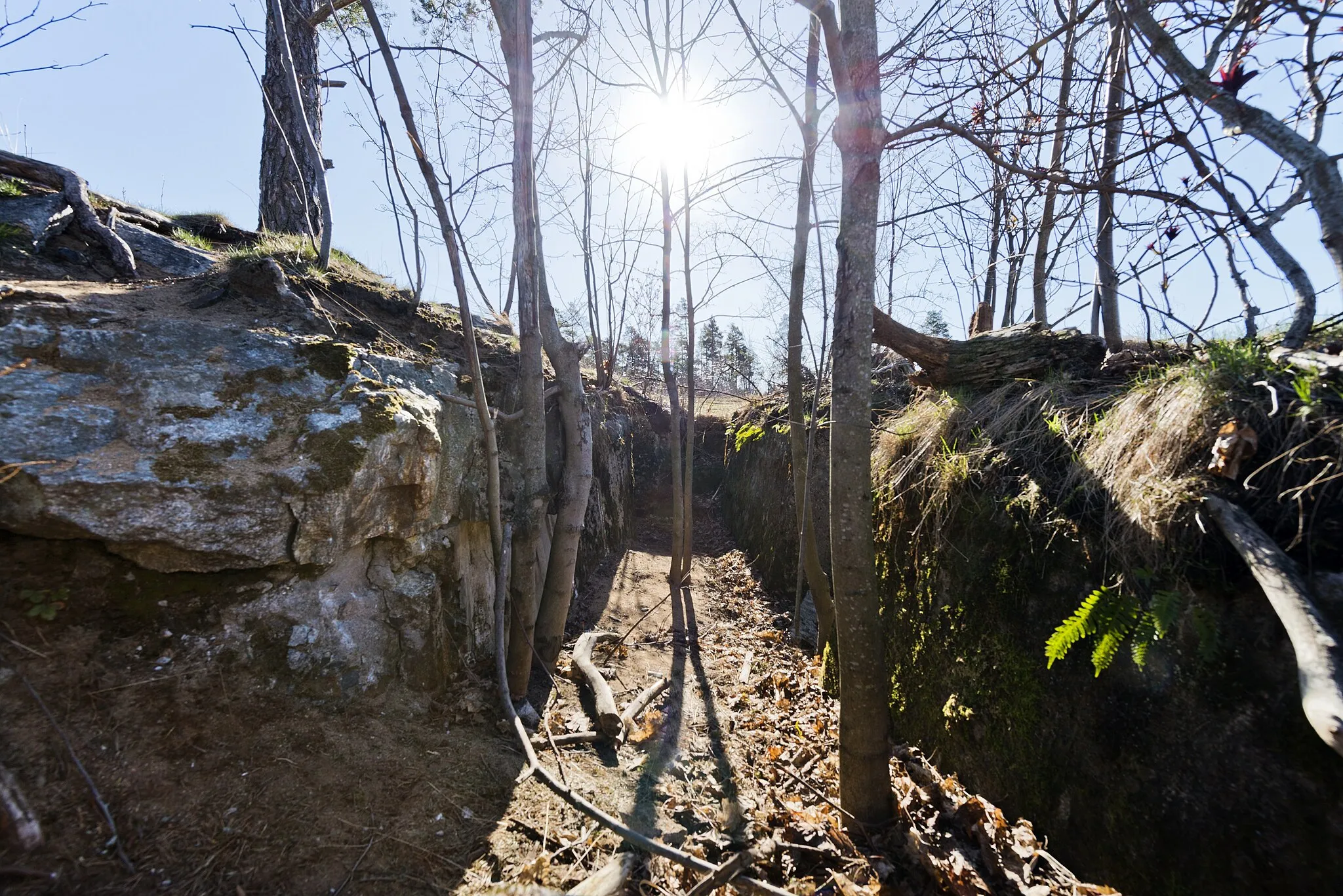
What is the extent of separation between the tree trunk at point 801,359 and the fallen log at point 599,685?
2.14 metres

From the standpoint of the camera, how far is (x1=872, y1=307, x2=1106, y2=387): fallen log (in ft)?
13.2

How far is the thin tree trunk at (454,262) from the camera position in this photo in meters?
3.35

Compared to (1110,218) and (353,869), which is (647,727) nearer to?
(353,869)

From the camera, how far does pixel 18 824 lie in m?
2.04

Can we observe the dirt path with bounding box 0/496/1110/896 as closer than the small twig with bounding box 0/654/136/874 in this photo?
No

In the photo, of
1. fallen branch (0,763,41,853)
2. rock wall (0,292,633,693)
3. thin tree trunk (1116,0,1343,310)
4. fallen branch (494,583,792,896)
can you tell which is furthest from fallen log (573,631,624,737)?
thin tree trunk (1116,0,1343,310)

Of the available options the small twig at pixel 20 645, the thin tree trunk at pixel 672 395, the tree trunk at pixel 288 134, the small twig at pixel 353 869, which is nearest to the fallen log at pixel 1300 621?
the small twig at pixel 353 869

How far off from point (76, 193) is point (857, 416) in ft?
19.6

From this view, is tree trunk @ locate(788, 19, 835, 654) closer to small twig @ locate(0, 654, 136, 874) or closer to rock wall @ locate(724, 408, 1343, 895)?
rock wall @ locate(724, 408, 1343, 895)

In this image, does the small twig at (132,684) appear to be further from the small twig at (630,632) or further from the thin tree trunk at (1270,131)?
the thin tree trunk at (1270,131)

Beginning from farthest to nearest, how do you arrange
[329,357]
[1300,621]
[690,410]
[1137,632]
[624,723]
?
[690,410] < [624,723] < [329,357] < [1137,632] < [1300,621]

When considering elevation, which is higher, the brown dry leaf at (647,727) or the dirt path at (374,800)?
the dirt path at (374,800)

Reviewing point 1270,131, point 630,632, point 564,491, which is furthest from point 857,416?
point 630,632

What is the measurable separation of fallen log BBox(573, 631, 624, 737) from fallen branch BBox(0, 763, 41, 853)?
9.28 ft
